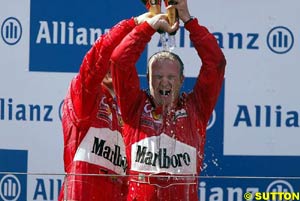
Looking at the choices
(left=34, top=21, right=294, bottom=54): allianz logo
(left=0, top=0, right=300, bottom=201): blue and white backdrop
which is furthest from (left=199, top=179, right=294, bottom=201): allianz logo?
(left=34, top=21, right=294, bottom=54): allianz logo

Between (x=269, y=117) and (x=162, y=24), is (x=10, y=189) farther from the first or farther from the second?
(x=162, y=24)

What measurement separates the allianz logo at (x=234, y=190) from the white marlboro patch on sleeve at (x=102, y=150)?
2.72ft

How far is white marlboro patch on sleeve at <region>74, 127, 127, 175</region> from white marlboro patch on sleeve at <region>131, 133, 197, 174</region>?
11.0 inches

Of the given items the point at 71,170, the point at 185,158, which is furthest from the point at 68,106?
the point at 185,158

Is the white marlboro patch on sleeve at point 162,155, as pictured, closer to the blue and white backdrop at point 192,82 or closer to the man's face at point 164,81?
the man's face at point 164,81

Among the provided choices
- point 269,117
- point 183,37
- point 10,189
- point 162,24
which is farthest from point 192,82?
point 162,24

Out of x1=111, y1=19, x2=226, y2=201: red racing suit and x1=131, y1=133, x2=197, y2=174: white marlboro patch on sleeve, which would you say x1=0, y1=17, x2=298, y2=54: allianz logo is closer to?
x1=111, y1=19, x2=226, y2=201: red racing suit

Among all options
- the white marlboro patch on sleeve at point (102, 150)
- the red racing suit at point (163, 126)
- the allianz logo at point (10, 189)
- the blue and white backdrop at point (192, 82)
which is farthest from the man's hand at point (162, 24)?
the allianz logo at point (10, 189)

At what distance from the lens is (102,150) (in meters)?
3.96

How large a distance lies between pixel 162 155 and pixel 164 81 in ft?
0.91

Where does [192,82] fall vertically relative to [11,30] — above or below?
below

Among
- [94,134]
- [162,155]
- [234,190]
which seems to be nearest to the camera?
[162,155]

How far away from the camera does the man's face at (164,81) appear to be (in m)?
3.75

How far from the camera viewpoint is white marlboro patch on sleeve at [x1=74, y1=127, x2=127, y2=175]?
3.94 metres
